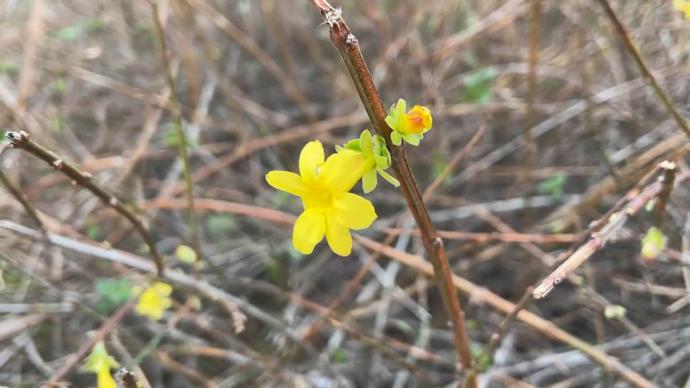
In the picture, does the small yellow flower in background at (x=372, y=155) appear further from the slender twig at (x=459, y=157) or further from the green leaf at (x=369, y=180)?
the slender twig at (x=459, y=157)

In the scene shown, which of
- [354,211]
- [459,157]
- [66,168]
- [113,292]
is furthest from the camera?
[113,292]

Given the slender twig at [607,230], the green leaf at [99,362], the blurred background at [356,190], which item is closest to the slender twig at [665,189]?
the slender twig at [607,230]

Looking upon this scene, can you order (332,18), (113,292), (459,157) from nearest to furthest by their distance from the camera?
(332,18), (459,157), (113,292)

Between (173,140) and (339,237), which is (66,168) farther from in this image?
(173,140)

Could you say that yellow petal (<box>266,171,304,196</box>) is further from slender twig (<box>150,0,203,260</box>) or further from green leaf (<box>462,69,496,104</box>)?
green leaf (<box>462,69,496,104</box>)

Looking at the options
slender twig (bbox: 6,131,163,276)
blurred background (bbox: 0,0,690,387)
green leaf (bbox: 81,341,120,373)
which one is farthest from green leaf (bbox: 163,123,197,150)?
green leaf (bbox: 81,341,120,373)

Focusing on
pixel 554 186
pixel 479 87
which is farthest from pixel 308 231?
pixel 479 87

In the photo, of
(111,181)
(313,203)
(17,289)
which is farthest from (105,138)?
(313,203)

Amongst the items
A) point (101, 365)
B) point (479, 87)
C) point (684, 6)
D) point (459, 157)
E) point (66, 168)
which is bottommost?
point (101, 365)
